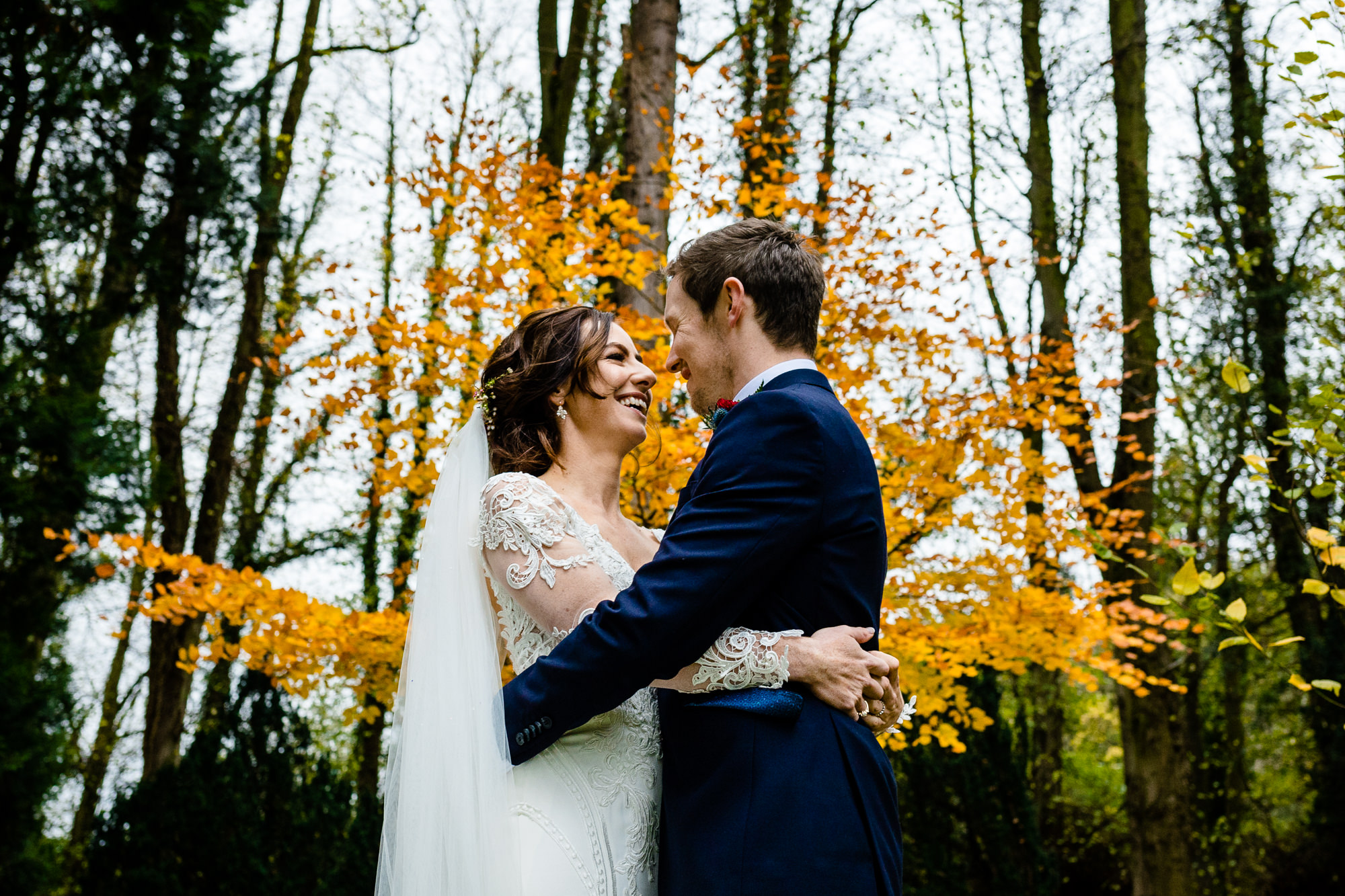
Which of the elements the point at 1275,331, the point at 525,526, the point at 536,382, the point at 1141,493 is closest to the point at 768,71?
the point at 1141,493

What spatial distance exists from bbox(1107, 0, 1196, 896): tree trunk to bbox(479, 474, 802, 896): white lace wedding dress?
15.8 feet

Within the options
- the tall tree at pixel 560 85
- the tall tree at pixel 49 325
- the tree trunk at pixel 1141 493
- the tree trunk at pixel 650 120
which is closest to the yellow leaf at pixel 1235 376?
the tree trunk at pixel 650 120

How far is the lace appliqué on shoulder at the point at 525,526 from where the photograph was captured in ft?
7.26

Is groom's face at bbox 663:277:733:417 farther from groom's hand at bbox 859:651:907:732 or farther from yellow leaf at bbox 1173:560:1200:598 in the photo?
yellow leaf at bbox 1173:560:1200:598

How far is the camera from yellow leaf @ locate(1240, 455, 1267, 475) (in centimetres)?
239

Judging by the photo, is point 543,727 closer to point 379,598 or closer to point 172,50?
point 172,50

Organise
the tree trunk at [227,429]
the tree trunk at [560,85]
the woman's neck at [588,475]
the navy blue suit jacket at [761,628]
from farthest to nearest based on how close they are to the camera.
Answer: the tree trunk at [227,429] < the tree trunk at [560,85] < the woman's neck at [588,475] < the navy blue suit jacket at [761,628]

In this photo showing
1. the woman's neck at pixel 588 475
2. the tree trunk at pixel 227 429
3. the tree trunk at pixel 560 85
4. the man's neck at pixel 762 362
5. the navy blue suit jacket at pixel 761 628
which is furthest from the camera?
the tree trunk at pixel 227 429

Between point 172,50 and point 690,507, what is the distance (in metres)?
9.81

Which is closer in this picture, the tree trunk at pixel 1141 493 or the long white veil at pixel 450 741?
the long white veil at pixel 450 741

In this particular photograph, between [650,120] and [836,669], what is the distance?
15.4 feet

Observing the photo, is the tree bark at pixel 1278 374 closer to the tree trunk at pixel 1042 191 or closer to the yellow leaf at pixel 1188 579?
the tree trunk at pixel 1042 191

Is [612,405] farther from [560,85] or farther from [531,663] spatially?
[560,85]

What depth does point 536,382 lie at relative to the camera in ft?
8.84
